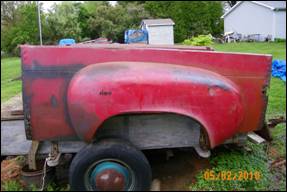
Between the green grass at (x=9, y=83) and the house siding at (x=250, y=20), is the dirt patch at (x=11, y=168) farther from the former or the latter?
the house siding at (x=250, y=20)

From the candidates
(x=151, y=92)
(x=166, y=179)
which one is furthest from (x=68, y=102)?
(x=166, y=179)

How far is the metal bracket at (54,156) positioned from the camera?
3672 mm

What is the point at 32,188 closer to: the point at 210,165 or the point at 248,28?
the point at 210,165

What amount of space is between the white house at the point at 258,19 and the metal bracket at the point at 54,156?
79.8ft

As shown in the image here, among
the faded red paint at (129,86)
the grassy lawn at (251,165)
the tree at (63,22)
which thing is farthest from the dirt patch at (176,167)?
the tree at (63,22)

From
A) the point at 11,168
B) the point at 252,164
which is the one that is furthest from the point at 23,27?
the point at 252,164

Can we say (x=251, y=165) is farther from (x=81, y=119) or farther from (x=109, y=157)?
(x=81, y=119)

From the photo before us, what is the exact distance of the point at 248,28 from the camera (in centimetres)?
3069

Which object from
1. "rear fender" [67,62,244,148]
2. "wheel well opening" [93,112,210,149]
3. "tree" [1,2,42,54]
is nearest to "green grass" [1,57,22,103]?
"wheel well opening" [93,112,210,149]

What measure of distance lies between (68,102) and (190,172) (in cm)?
150

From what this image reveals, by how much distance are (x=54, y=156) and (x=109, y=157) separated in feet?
1.95

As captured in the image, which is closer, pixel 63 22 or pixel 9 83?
pixel 9 83

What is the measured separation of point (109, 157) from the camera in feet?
11.3

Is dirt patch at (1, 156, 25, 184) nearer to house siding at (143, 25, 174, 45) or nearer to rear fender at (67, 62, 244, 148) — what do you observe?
rear fender at (67, 62, 244, 148)
